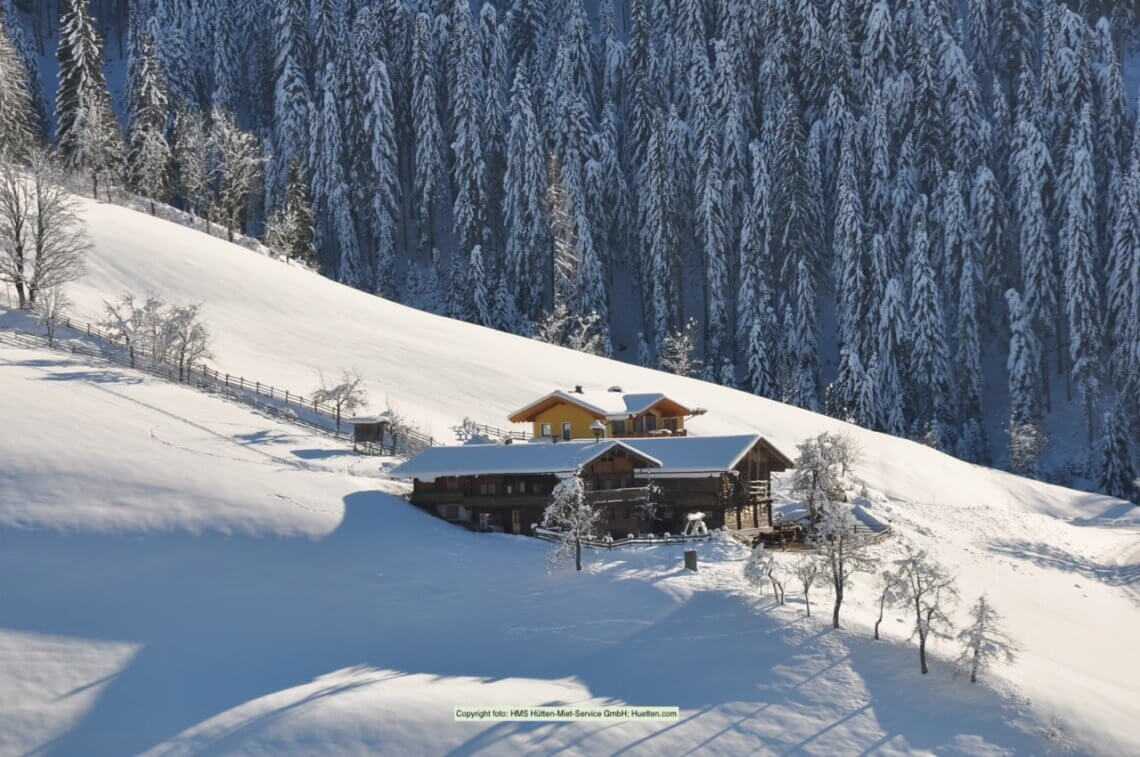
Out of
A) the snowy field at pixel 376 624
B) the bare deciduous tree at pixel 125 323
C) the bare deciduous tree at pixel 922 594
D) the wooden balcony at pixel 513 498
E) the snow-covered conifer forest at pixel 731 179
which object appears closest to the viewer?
the snowy field at pixel 376 624

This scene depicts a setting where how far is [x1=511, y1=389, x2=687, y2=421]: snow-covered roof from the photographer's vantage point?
56866mm

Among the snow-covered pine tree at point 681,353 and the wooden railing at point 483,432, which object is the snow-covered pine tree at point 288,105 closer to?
the snow-covered pine tree at point 681,353

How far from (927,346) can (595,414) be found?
165 feet

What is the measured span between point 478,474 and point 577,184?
68116 mm

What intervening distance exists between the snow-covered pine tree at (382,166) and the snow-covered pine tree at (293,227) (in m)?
6.98

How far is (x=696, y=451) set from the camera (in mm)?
51875

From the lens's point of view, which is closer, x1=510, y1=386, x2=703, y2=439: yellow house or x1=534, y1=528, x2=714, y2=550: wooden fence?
x1=534, y1=528, x2=714, y2=550: wooden fence

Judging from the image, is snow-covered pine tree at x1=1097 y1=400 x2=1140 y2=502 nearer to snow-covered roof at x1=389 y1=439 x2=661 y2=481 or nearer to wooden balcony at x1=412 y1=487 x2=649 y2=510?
snow-covered roof at x1=389 y1=439 x2=661 y2=481

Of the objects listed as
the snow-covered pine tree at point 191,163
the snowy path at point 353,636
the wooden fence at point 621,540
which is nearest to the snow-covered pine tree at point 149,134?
the snow-covered pine tree at point 191,163

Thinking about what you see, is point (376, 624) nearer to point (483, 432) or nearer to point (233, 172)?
point (483, 432)

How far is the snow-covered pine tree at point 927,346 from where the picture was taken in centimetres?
9725

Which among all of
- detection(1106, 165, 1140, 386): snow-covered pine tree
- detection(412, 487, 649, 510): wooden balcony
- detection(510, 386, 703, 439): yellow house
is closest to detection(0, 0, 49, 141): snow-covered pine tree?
detection(510, 386, 703, 439): yellow house

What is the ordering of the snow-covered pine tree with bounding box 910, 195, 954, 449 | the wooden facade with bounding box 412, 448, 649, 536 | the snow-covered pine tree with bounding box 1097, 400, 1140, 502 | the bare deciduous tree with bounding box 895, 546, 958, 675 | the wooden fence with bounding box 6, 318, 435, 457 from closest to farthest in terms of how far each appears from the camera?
the bare deciduous tree with bounding box 895, 546, 958, 675, the wooden facade with bounding box 412, 448, 649, 536, the wooden fence with bounding box 6, 318, 435, 457, the snow-covered pine tree with bounding box 1097, 400, 1140, 502, the snow-covered pine tree with bounding box 910, 195, 954, 449

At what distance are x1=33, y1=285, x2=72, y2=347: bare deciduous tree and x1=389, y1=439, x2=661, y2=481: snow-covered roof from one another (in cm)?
2384
